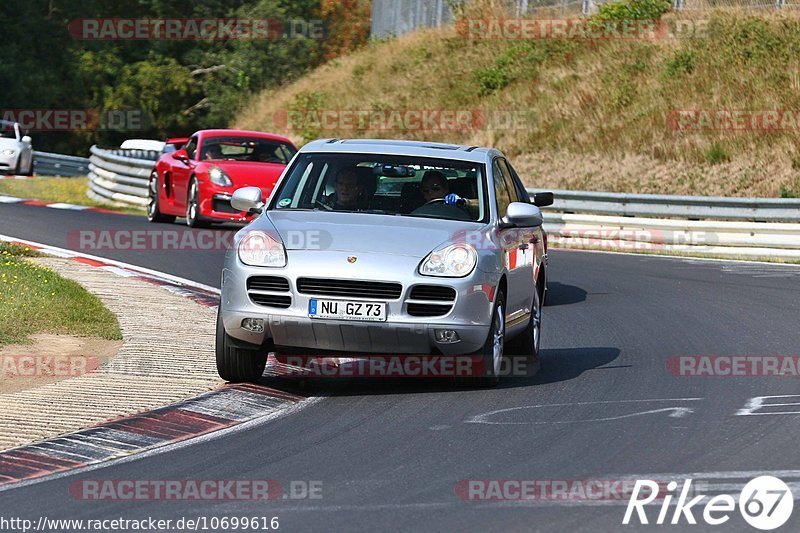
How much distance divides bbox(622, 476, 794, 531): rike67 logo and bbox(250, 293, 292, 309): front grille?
3.17 meters

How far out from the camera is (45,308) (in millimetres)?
12414

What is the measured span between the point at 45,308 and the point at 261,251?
11.6 feet

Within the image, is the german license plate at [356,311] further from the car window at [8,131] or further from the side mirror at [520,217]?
the car window at [8,131]

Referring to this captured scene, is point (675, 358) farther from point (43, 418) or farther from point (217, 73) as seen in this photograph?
point (217, 73)

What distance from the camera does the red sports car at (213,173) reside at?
2214cm

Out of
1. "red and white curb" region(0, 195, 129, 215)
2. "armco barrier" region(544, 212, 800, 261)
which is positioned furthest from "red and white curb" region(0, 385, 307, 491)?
"red and white curb" region(0, 195, 129, 215)

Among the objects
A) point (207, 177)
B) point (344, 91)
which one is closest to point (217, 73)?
point (344, 91)

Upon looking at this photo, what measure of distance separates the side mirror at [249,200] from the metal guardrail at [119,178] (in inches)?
763

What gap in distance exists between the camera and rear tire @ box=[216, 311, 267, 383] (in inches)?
379

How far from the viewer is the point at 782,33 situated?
35031 millimetres

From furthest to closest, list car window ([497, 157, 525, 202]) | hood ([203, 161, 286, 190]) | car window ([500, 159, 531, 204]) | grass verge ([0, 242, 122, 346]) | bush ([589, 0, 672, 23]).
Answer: bush ([589, 0, 672, 23]) → hood ([203, 161, 286, 190]) → grass verge ([0, 242, 122, 346]) → car window ([500, 159, 531, 204]) → car window ([497, 157, 525, 202])

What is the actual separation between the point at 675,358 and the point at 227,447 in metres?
4.85

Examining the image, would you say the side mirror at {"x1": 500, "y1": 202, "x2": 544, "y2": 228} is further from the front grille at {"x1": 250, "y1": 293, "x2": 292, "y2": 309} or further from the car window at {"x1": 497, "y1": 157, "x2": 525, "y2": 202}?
the front grille at {"x1": 250, "y1": 293, "x2": 292, "y2": 309}

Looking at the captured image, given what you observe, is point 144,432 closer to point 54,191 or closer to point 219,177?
point 219,177
